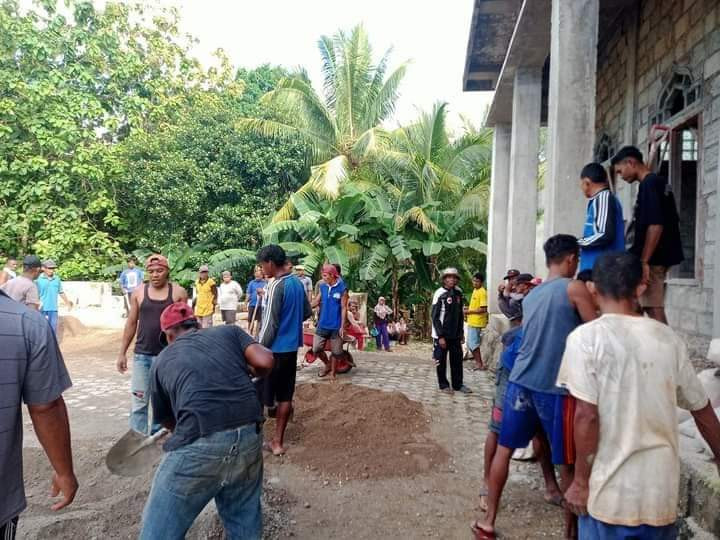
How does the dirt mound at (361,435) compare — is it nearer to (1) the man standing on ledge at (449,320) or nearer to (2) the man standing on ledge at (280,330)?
(2) the man standing on ledge at (280,330)

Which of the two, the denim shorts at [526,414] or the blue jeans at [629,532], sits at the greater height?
the denim shorts at [526,414]

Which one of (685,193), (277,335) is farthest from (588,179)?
(685,193)

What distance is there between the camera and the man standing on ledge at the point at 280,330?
475cm

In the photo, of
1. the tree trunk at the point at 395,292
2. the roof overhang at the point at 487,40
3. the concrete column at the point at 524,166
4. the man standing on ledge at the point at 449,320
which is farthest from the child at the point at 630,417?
the tree trunk at the point at 395,292

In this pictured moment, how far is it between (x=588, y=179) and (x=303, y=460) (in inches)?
129

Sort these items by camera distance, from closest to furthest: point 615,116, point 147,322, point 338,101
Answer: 1. point 147,322
2. point 615,116
3. point 338,101

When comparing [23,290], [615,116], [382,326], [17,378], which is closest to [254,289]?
[382,326]

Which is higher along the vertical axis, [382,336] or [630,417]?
[630,417]

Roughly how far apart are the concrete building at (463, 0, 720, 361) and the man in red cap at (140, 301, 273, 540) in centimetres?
249

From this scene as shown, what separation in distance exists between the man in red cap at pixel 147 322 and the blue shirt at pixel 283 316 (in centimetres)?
74

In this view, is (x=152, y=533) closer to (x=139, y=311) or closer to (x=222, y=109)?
(x=139, y=311)

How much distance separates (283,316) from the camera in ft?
15.8

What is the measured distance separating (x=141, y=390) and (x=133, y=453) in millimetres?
1299

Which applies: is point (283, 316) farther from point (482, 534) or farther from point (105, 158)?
point (105, 158)
